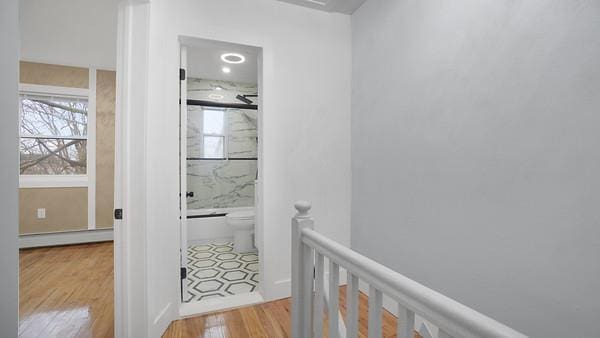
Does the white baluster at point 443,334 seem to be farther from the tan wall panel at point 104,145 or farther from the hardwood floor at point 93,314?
the tan wall panel at point 104,145

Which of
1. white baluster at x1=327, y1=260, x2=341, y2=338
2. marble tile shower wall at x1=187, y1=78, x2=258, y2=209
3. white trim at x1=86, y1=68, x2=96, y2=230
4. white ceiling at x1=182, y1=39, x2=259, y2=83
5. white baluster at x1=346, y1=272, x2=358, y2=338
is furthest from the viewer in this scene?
marble tile shower wall at x1=187, y1=78, x2=258, y2=209

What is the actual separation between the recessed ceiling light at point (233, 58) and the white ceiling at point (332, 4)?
1.38 metres

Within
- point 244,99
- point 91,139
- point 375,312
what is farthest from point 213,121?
point 375,312

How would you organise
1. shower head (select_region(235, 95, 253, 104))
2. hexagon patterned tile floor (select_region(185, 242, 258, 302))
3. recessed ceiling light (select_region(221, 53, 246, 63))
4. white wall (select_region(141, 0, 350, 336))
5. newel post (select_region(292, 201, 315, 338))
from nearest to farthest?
newel post (select_region(292, 201, 315, 338)) < white wall (select_region(141, 0, 350, 336)) < hexagon patterned tile floor (select_region(185, 242, 258, 302)) < recessed ceiling light (select_region(221, 53, 246, 63)) < shower head (select_region(235, 95, 253, 104))

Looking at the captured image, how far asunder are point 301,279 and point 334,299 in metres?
0.28

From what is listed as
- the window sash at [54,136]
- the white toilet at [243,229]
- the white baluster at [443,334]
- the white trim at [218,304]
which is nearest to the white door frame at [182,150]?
the white trim at [218,304]

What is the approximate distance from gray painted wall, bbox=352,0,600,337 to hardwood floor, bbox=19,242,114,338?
223 centimetres

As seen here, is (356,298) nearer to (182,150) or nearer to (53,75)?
(182,150)

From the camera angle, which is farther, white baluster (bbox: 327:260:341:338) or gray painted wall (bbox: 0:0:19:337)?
white baluster (bbox: 327:260:341:338)

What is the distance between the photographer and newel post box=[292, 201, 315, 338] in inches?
50.0

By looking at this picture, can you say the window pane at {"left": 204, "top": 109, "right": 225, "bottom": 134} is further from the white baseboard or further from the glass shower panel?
the white baseboard

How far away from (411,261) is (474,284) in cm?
45

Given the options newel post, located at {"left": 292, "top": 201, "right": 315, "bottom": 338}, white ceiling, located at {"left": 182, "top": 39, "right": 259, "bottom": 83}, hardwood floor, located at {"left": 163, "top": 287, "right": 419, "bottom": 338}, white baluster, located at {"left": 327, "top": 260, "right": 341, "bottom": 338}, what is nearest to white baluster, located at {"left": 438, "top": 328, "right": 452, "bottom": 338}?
white baluster, located at {"left": 327, "top": 260, "right": 341, "bottom": 338}

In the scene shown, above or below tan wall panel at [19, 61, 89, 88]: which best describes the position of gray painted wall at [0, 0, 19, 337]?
below
